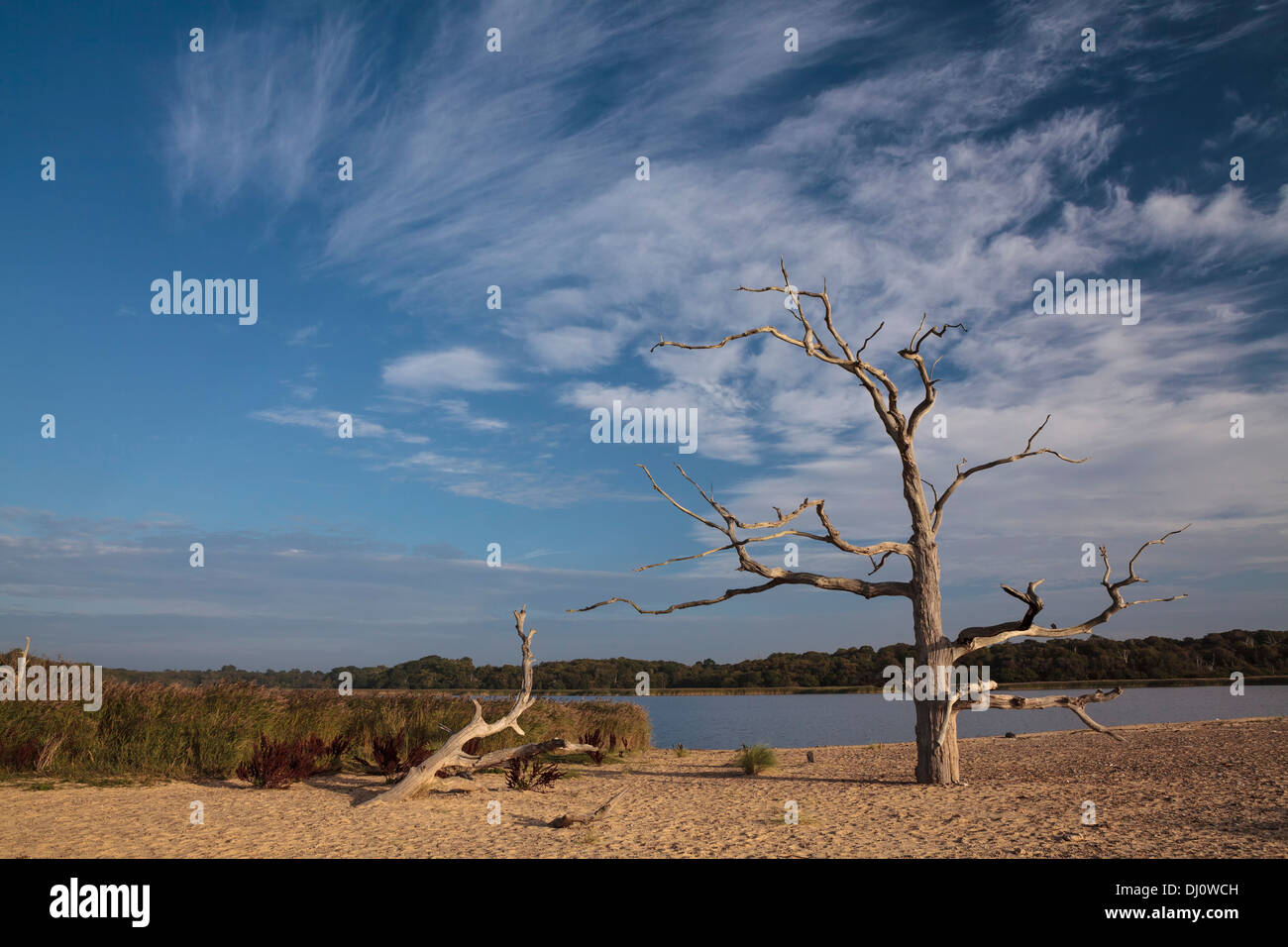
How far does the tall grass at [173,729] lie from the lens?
1293 centimetres

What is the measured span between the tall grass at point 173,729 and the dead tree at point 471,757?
13.0ft

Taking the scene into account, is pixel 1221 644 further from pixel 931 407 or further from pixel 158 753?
pixel 158 753

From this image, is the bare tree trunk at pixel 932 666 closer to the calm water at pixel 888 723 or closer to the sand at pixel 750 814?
the sand at pixel 750 814

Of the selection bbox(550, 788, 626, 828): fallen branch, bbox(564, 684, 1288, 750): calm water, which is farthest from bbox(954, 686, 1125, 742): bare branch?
bbox(564, 684, 1288, 750): calm water

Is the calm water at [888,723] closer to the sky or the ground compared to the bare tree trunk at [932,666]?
closer to the ground

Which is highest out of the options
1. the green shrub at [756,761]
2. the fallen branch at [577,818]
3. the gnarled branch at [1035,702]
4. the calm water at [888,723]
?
the gnarled branch at [1035,702]

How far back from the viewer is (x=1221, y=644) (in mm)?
58656

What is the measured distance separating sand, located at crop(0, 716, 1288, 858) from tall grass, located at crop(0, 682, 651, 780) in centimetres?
98

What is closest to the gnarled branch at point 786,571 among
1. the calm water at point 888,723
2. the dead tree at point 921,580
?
the dead tree at point 921,580

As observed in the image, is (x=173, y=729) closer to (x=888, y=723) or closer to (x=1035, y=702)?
(x=1035, y=702)

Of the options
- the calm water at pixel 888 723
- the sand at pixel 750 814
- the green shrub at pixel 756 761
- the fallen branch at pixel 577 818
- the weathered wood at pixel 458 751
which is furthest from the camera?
the calm water at pixel 888 723

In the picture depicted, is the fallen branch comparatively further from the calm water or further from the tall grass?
the calm water

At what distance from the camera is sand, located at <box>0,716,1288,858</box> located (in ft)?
24.7

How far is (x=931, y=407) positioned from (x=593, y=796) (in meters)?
8.25
